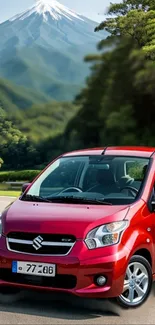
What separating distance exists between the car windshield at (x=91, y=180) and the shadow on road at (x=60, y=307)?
0.86 meters

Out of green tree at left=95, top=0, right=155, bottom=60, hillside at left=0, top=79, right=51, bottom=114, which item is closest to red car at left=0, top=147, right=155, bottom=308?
green tree at left=95, top=0, right=155, bottom=60

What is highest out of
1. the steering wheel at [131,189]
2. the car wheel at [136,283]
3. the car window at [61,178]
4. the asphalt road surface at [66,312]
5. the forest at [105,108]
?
Result: the forest at [105,108]

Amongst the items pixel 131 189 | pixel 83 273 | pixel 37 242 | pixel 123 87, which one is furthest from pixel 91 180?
pixel 123 87

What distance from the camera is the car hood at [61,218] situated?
196 inches

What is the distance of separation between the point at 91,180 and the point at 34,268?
146 centimetres

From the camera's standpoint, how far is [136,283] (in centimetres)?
521

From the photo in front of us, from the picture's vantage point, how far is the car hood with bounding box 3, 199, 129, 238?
196 inches

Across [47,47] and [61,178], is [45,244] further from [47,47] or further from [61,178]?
[47,47]

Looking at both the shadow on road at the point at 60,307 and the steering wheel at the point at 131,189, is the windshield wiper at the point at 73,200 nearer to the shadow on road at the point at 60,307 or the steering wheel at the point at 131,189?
the steering wheel at the point at 131,189

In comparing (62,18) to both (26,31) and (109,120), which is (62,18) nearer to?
(26,31)

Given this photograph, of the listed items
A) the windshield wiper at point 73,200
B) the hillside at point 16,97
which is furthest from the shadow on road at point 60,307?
the hillside at point 16,97

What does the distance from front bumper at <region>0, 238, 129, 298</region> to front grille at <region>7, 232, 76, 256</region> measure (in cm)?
5

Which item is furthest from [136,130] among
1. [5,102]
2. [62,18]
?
[62,18]

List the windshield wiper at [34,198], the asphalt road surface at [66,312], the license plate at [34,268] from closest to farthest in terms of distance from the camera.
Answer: the asphalt road surface at [66,312], the license plate at [34,268], the windshield wiper at [34,198]
